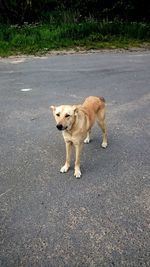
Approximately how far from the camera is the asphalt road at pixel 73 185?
151 inches

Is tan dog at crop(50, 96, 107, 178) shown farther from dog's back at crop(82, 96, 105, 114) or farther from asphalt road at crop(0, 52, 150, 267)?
asphalt road at crop(0, 52, 150, 267)

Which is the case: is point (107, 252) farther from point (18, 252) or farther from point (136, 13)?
point (136, 13)

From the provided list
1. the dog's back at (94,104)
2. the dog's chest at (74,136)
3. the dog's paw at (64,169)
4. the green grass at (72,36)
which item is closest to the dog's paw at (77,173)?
the dog's paw at (64,169)

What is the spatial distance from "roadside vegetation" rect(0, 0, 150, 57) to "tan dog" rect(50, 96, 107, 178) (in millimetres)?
7471

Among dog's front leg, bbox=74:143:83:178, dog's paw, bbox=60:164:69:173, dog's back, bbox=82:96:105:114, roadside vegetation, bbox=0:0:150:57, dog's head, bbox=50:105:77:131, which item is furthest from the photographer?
roadside vegetation, bbox=0:0:150:57

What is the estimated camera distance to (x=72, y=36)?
550 inches

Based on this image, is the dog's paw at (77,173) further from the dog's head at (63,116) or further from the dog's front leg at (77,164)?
the dog's head at (63,116)

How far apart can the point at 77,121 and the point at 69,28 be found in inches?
402

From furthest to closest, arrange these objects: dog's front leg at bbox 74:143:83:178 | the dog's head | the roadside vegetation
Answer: the roadside vegetation < dog's front leg at bbox 74:143:83:178 < the dog's head

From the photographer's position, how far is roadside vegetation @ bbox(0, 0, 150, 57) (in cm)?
1331

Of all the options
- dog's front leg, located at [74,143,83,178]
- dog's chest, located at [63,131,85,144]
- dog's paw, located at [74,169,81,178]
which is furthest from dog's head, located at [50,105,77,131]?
dog's paw, located at [74,169,81,178]

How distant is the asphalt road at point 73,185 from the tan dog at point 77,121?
370 mm

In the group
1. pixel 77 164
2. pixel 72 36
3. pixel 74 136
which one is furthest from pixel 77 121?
pixel 72 36

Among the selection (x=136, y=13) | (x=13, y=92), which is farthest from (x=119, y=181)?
(x=136, y=13)
